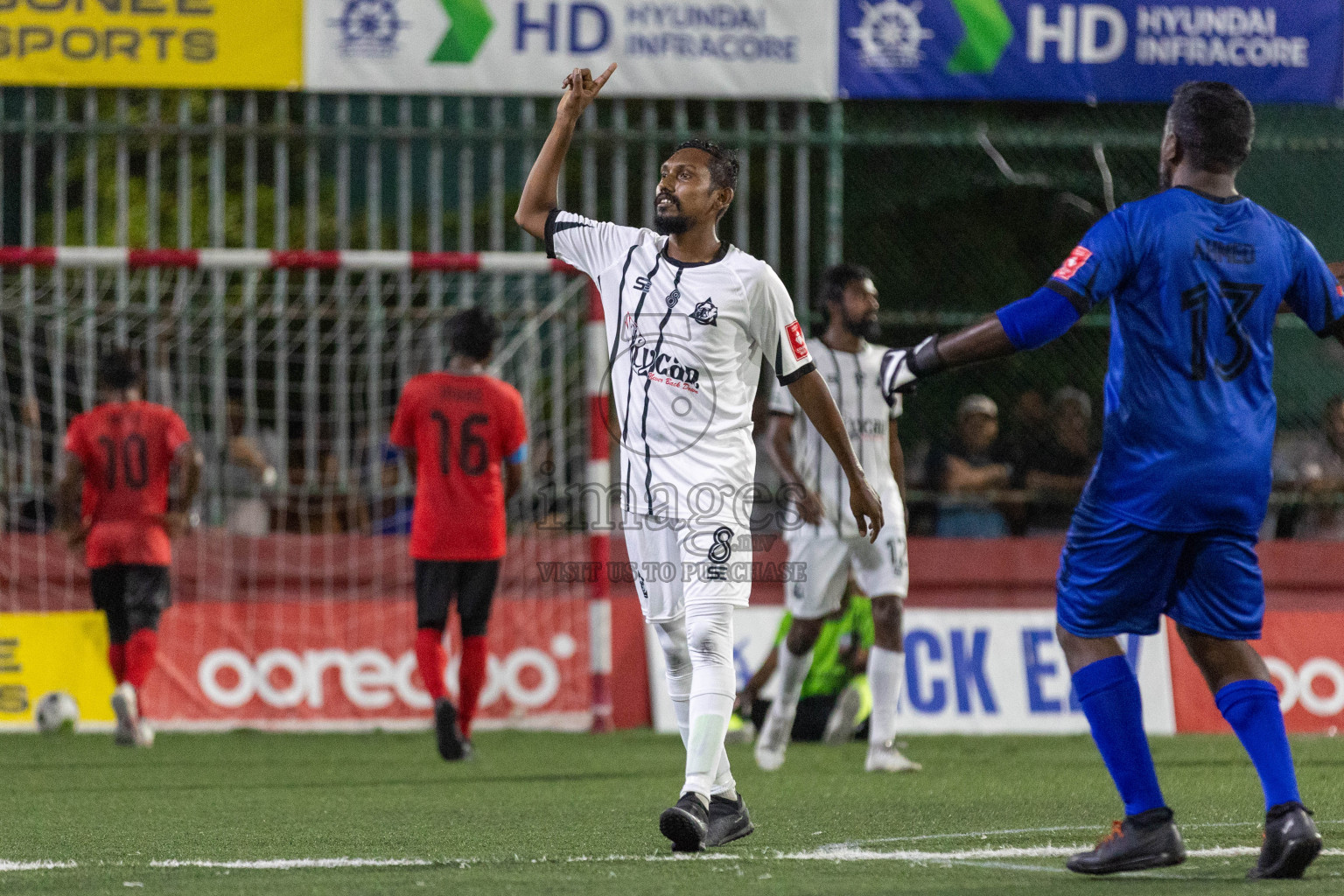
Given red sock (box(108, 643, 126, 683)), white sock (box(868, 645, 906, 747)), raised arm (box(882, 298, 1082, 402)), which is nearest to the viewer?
raised arm (box(882, 298, 1082, 402))

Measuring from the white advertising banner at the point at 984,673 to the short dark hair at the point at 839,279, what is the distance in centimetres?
296

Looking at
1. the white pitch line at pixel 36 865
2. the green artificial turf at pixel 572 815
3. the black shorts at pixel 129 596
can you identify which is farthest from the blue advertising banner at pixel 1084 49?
the white pitch line at pixel 36 865

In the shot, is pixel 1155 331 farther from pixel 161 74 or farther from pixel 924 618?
pixel 161 74

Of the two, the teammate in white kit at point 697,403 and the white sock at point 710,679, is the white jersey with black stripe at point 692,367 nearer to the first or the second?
the teammate in white kit at point 697,403

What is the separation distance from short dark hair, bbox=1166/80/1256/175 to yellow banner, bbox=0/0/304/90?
26.8 ft

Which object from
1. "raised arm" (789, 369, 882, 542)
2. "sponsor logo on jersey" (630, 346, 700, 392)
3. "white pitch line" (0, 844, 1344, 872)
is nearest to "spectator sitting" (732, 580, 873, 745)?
"raised arm" (789, 369, 882, 542)

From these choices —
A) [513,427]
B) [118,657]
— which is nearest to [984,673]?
[513,427]

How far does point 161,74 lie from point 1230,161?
8588mm

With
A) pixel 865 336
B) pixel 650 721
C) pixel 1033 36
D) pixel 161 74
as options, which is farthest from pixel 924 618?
pixel 161 74

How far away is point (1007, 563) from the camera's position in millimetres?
12164

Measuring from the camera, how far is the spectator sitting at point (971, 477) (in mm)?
12312

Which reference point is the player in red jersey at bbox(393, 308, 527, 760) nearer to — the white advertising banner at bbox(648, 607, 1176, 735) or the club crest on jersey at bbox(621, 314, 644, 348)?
the white advertising banner at bbox(648, 607, 1176, 735)

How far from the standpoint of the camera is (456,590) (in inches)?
383

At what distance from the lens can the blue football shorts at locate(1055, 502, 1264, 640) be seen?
16.4 ft
